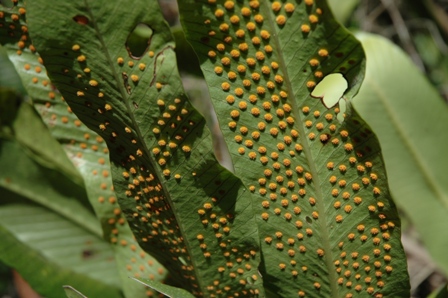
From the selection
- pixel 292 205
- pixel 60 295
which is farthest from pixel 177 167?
pixel 60 295

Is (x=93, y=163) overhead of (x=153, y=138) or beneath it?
beneath

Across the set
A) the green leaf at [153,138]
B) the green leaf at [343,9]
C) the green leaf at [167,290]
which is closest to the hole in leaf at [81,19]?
the green leaf at [153,138]

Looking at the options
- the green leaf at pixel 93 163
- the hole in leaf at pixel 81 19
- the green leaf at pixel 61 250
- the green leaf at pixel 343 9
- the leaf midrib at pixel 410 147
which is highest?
the hole in leaf at pixel 81 19

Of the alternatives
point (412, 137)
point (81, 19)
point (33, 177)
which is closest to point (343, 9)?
point (412, 137)

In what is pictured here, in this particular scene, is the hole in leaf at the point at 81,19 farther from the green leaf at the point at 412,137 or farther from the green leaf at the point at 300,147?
the green leaf at the point at 412,137

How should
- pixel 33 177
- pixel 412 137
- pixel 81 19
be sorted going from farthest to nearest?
1. pixel 412 137
2. pixel 33 177
3. pixel 81 19

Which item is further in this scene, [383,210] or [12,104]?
[12,104]

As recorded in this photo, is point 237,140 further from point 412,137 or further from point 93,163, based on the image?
point 412,137

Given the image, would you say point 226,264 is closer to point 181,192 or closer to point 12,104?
point 181,192
